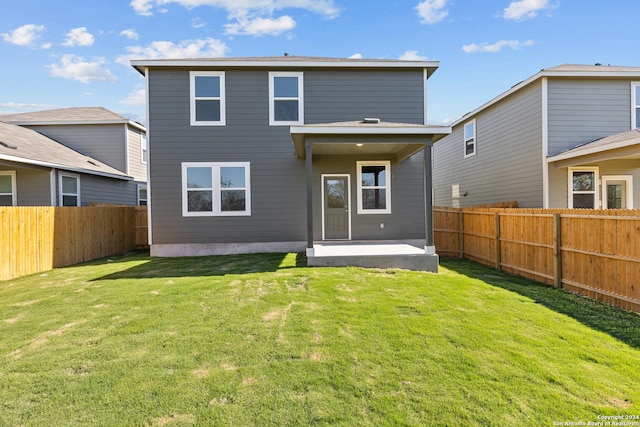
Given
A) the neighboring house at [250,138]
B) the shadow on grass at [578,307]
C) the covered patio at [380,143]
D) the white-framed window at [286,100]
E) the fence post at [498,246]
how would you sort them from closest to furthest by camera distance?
the shadow on grass at [578,307], the covered patio at [380,143], the fence post at [498,246], the neighboring house at [250,138], the white-framed window at [286,100]

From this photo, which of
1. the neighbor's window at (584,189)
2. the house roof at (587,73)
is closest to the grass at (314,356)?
the neighbor's window at (584,189)

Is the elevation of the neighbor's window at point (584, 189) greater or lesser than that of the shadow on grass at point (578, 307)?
greater

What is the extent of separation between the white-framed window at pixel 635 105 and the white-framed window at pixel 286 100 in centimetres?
1067

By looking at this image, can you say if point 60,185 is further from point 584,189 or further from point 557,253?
point 584,189

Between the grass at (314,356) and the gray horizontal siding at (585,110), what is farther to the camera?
the gray horizontal siding at (585,110)

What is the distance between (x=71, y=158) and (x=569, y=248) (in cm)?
1628

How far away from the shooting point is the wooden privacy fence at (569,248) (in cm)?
473

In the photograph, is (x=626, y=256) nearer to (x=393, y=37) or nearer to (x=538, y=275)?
(x=538, y=275)

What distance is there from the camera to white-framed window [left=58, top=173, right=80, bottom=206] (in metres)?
11.5

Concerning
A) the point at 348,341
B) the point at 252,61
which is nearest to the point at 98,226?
the point at 252,61

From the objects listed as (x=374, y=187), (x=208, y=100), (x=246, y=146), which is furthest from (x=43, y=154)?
(x=374, y=187)

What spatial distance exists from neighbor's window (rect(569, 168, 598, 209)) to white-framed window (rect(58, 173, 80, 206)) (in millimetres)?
17603

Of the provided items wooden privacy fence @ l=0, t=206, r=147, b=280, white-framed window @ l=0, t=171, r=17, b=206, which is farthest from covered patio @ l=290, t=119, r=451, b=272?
white-framed window @ l=0, t=171, r=17, b=206

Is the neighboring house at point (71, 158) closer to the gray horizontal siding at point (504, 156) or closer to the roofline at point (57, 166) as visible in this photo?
the roofline at point (57, 166)
